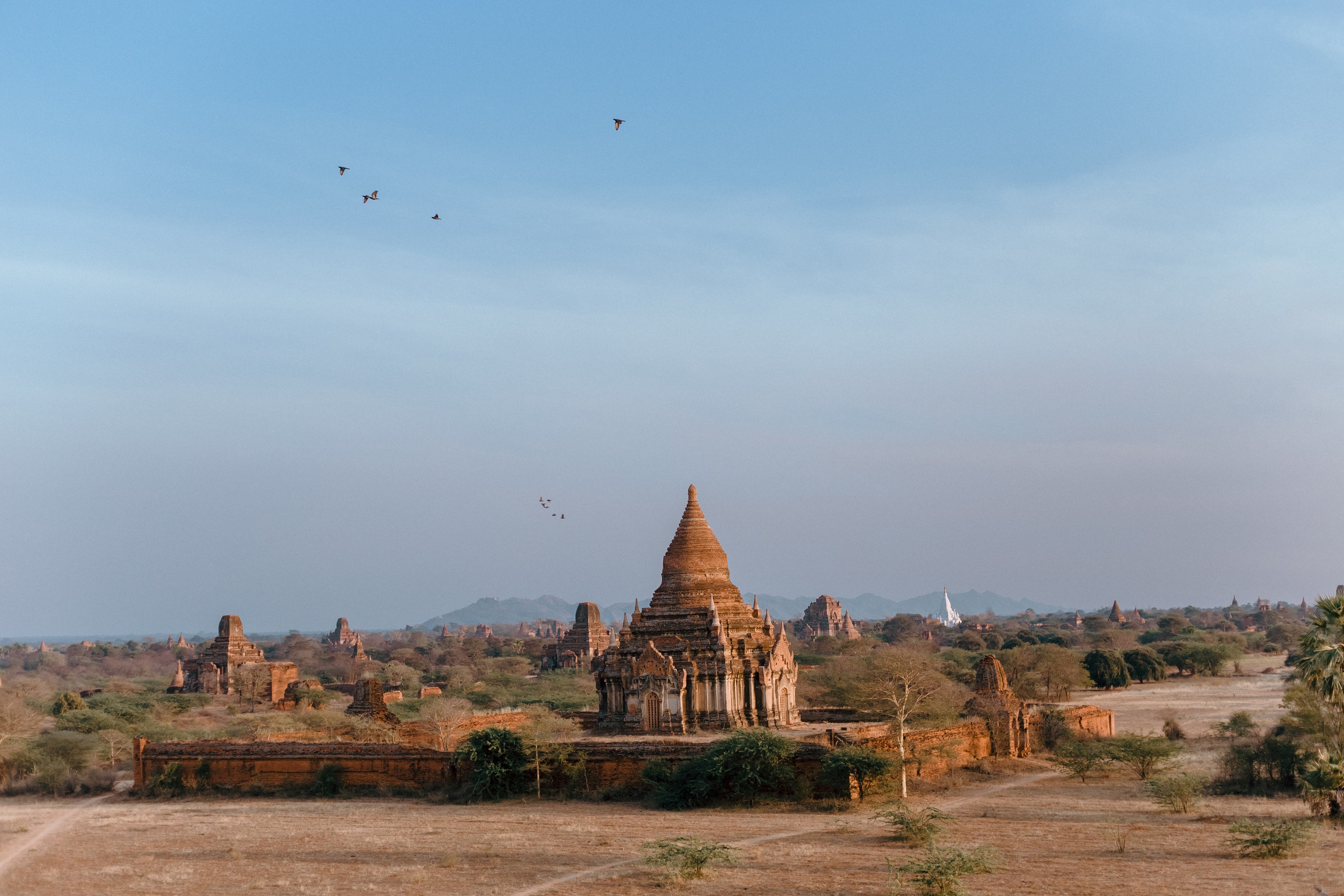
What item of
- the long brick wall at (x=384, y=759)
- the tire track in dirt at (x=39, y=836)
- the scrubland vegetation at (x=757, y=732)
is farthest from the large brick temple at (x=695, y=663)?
the tire track in dirt at (x=39, y=836)

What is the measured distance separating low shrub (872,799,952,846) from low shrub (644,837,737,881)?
11.6 feet

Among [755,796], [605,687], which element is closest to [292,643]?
[605,687]

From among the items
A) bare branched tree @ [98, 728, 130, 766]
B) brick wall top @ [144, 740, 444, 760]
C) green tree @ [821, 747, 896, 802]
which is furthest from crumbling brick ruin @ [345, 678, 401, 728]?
green tree @ [821, 747, 896, 802]

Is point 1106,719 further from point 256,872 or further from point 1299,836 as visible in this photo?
point 256,872

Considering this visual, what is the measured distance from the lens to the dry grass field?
19234 millimetres

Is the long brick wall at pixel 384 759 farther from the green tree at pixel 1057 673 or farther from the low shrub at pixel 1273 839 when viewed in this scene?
the green tree at pixel 1057 673

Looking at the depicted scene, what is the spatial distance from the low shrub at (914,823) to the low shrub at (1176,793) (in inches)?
188

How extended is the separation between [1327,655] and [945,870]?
10.2 m

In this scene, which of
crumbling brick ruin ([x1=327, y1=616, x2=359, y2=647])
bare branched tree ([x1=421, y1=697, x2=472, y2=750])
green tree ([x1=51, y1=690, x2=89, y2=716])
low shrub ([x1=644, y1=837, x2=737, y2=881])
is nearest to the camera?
low shrub ([x1=644, y1=837, x2=737, y2=881])

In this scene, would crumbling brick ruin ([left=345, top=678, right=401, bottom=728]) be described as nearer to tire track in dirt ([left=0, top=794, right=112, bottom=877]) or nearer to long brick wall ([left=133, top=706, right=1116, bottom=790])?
long brick wall ([left=133, top=706, right=1116, bottom=790])

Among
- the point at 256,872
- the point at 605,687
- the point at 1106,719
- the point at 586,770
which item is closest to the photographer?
the point at 256,872

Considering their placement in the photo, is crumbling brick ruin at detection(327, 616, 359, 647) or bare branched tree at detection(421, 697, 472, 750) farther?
crumbling brick ruin at detection(327, 616, 359, 647)

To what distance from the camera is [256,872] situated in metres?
20.9

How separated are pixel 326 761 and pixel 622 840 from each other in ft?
33.1
